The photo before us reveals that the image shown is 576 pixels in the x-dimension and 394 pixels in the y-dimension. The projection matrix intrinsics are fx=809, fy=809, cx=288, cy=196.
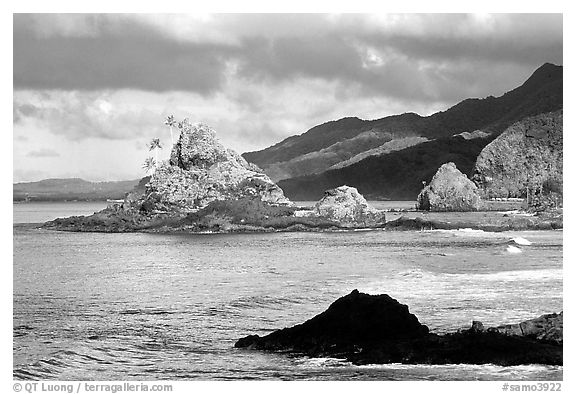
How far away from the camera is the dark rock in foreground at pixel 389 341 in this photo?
7465 mm

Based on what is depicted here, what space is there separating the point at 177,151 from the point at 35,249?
4.79 m

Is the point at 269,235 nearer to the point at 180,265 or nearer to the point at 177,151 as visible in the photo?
the point at 180,265

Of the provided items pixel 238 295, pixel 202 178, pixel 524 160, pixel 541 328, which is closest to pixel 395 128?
pixel 524 160

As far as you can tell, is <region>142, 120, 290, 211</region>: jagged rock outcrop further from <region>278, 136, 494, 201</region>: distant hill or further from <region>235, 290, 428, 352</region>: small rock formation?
<region>235, 290, 428, 352</region>: small rock formation

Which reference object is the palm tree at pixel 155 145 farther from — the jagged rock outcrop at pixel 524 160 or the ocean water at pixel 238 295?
the jagged rock outcrop at pixel 524 160

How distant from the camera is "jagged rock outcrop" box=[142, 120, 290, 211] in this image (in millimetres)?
13062

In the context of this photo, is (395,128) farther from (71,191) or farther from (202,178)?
(202,178)

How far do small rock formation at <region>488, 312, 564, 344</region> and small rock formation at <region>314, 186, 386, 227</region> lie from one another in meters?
3.95

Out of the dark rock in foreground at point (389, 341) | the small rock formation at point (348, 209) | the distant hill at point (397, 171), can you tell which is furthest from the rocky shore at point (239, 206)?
the dark rock in foreground at point (389, 341)

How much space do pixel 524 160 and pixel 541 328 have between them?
13.0ft

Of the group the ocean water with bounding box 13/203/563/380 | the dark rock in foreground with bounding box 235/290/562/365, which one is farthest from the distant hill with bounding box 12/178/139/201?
the dark rock in foreground with bounding box 235/290/562/365

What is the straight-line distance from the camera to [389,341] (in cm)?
769

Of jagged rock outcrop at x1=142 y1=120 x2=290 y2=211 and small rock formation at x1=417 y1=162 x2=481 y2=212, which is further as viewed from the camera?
jagged rock outcrop at x1=142 y1=120 x2=290 y2=211
